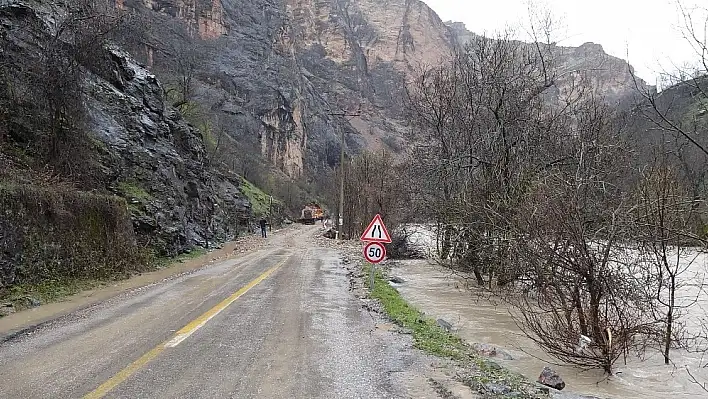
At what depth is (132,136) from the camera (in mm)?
24922

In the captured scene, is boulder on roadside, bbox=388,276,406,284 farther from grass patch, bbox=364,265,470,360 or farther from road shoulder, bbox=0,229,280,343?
road shoulder, bbox=0,229,280,343

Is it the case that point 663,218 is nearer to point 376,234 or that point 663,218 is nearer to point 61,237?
point 376,234

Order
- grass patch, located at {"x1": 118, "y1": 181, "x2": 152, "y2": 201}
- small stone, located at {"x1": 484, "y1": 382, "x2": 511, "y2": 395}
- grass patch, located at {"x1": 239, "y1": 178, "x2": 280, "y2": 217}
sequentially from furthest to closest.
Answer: grass patch, located at {"x1": 239, "y1": 178, "x2": 280, "y2": 217} → grass patch, located at {"x1": 118, "y1": 181, "x2": 152, "y2": 201} → small stone, located at {"x1": 484, "y1": 382, "x2": 511, "y2": 395}

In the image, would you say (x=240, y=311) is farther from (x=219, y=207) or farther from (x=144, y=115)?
(x=219, y=207)

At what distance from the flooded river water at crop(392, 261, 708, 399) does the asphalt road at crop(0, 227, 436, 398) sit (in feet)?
6.95

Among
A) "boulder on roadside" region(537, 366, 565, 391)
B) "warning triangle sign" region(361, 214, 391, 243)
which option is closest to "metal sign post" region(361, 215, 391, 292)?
"warning triangle sign" region(361, 214, 391, 243)

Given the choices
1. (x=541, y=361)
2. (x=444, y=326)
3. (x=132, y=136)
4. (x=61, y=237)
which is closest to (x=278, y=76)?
(x=132, y=136)

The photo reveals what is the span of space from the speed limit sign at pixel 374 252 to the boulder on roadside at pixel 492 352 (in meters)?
4.63

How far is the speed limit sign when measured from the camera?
13898 mm

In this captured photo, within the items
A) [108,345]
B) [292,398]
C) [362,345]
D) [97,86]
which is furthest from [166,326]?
[97,86]

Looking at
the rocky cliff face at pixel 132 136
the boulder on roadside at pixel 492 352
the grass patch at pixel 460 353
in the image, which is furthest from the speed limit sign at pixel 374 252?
the rocky cliff face at pixel 132 136

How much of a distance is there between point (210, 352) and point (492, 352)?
429 centimetres

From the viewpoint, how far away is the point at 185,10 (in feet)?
315

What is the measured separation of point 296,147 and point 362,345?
327 ft
